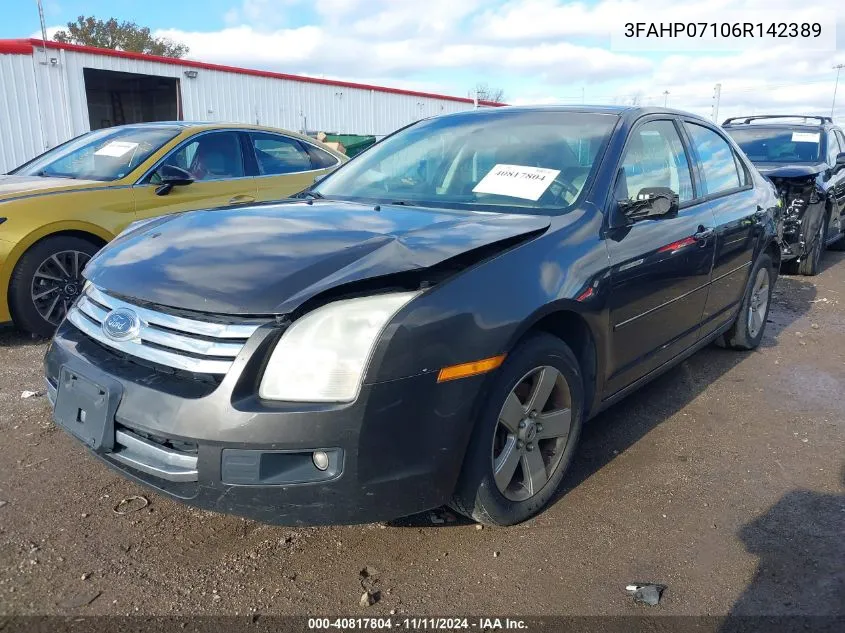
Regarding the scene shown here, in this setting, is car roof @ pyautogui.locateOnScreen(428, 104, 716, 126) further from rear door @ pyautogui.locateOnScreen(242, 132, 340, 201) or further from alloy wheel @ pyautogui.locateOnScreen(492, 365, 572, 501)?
rear door @ pyautogui.locateOnScreen(242, 132, 340, 201)

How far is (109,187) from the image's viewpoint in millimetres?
5148

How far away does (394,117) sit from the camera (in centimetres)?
2361

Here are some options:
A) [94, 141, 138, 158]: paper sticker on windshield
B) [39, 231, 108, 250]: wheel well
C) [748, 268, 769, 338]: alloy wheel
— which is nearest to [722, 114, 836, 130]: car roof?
[748, 268, 769, 338]: alloy wheel

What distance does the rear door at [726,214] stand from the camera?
3885mm

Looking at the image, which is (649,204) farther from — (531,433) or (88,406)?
(88,406)

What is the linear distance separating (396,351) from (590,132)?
179 cm

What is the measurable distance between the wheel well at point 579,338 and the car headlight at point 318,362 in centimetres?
85

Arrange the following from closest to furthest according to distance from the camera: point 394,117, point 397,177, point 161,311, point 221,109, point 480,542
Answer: point 161,311, point 480,542, point 397,177, point 221,109, point 394,117

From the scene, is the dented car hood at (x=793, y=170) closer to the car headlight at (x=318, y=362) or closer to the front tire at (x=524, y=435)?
the front tire at (x=524, y=435)

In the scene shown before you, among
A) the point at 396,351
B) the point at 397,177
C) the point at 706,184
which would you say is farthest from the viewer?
the point at 706,184

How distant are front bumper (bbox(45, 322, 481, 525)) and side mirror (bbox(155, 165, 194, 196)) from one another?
3.45 meters

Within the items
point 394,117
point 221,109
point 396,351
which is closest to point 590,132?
point 396,351

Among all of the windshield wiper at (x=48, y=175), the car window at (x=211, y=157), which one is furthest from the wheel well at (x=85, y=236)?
the car window at (x=211, y=157)

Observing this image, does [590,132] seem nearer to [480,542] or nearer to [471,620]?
[480,542]
